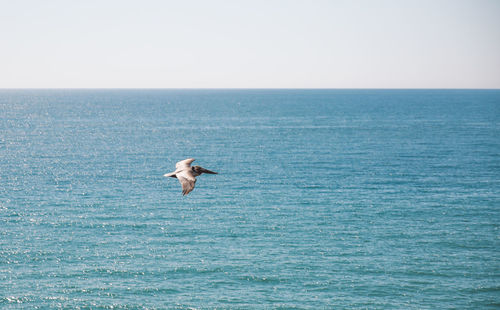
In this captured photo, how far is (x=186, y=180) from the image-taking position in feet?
58.0

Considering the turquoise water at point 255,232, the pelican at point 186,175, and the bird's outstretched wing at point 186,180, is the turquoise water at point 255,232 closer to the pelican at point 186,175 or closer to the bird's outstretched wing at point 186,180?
the pelican at point 186,175

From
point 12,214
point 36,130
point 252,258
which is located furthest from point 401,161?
point 36,130

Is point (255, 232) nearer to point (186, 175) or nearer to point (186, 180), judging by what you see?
point (186, 175)

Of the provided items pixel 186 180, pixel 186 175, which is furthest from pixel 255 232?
pixel 186 180

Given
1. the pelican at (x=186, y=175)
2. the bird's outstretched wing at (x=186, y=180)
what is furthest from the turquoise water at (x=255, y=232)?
the bird's outstretched wing at (x=186, y=180)

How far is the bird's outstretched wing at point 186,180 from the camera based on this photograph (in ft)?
53.3

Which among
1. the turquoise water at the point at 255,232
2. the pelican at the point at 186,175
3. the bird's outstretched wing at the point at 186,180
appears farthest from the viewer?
the turquoise water at the point at 255,232

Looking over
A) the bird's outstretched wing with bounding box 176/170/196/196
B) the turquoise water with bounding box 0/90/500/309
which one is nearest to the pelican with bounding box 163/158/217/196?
the bird's outstretched wing with bounding box 176/170/196/196

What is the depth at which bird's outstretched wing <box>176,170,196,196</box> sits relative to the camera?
16241 millimetres

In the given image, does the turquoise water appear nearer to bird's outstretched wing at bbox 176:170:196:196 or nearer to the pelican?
the pelican

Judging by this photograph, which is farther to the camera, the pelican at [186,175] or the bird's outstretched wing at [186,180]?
the pelican at [186,175]

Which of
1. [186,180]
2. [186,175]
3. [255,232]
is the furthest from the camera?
[255,232]

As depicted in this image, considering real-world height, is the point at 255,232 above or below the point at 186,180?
below

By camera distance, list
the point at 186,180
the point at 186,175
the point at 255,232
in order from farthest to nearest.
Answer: the point at 255,232 < the point at 186,175 < the point at 186,180
